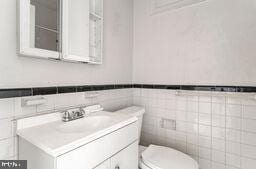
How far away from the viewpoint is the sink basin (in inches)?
39.2

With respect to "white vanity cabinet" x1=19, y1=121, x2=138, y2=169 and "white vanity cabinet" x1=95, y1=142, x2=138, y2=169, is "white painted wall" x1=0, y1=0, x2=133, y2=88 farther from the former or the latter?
"white vanity cabinet" x1=95, y1=142, x2=138, y2=169

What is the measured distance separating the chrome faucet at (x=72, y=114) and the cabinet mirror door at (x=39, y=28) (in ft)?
1.36

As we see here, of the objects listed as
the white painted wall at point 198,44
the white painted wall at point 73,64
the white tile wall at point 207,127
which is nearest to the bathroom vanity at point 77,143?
the white painted wall at point 73,64

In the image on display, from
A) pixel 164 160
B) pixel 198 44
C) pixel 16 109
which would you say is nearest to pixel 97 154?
pixel 16 109

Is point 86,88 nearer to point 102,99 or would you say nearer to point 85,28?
point 102,99

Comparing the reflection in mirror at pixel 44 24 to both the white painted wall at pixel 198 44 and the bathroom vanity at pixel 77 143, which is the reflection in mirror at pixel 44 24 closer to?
the bathroom vanity at pixel 77 143

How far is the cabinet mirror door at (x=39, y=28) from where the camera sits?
0.86m

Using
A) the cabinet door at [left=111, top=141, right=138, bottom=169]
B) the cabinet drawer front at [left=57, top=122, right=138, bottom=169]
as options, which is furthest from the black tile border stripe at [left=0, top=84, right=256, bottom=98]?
the cabinet door at [left=111, top=141, right=138, bottom=169]

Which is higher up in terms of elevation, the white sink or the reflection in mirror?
the reflection in mirror

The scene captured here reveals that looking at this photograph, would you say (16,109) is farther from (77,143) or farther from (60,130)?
(77,143)

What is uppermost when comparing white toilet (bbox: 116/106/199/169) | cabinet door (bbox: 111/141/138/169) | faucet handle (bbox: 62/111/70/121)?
faucet handle (bbox: 62/111/70/121)

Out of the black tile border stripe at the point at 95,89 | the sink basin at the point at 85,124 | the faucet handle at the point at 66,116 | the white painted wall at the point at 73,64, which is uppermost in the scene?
the white painted wall at the point at 73,64

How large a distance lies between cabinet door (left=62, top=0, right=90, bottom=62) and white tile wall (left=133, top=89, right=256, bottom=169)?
3.13 feet

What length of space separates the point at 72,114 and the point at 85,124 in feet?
0.41
